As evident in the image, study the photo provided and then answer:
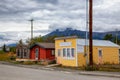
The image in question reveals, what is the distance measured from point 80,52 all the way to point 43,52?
11706 mm

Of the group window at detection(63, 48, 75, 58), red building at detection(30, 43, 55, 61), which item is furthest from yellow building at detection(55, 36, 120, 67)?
red building at detection(30, 43, 55, 61)

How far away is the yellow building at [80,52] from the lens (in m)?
44.1

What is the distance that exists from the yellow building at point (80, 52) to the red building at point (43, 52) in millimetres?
4926

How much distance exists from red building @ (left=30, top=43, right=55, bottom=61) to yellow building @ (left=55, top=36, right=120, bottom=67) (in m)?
4.93

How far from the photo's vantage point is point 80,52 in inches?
1740

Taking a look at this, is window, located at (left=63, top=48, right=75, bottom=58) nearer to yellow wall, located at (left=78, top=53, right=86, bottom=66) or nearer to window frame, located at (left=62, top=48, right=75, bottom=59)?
window frame, located at (left=62, top=48, right=75, bottom=59)

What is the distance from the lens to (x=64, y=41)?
47.3 metres

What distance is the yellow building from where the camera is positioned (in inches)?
1737

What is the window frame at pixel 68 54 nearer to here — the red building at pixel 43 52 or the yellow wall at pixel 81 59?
the yellow wall at pixel 81 59

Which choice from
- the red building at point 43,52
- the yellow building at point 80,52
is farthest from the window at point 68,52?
the red building at point 43,52

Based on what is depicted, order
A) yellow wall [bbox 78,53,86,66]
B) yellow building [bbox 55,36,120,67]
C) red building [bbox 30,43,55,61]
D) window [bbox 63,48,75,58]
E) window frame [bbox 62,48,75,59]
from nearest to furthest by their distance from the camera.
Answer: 1. yellow wall [bbox 78,53,86,66]
2. yellow building [bbox 55,36,120,67]
3. window [bbox 63,48,75,58]
4. window frame [bbox 62,48,75,59]
5. red building [bbox 30,43,55,61]

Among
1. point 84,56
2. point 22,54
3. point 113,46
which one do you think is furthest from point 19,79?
point 22,54

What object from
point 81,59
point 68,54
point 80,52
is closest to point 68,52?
point 68,54

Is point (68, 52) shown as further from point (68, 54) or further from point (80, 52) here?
point (80, 52)
